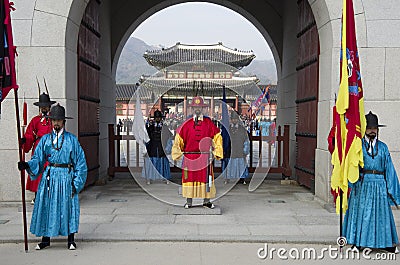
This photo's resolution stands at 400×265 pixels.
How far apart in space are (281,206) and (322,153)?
102 cm

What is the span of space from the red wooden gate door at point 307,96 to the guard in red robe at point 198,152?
194 cm

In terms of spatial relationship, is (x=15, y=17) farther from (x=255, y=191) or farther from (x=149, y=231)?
(x=255, y=191)

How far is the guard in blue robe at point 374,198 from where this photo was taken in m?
4.63

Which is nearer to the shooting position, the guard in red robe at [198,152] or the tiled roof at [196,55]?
the guard in red robe at [198,152]

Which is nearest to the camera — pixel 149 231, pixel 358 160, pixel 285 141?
pixel 358 160

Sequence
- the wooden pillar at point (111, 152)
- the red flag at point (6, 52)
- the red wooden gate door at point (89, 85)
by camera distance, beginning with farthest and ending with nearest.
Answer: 1. the wooden pillar at point (111, 152)
2. the red wooden gate door at point (89, 85)
3. the red flag at point (6, 52)

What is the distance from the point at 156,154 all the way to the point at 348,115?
218 inches

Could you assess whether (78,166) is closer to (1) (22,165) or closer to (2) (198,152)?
(1) (22,165)

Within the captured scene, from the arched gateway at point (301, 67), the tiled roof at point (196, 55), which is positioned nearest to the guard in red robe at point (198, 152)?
the arched gateway at point (301, 67)

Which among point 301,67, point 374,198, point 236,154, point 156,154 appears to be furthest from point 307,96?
point 374,198

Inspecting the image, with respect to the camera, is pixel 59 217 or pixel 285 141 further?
pixel 285 141

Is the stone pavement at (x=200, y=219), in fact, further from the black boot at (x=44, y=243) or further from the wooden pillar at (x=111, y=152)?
the wooden pillar at (x=111, y=152)

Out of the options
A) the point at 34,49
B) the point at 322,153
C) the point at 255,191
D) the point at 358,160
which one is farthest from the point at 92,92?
the point at 358,160

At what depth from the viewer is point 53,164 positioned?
479 centimetres
